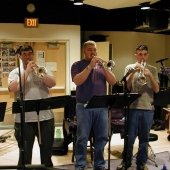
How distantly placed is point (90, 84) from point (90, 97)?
0.15 m

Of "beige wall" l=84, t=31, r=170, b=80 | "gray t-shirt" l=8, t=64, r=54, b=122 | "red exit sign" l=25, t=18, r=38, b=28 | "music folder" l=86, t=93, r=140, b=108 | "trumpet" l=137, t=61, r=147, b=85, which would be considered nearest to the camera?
"music folder" l=86, t=93, r=140, b=108

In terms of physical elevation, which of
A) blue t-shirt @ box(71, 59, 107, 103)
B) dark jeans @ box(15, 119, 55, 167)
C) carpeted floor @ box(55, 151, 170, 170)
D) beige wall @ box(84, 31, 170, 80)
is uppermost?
beige wall @ box(84, 31, 170, 80)

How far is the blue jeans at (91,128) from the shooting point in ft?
12.5

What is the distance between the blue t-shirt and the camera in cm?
379

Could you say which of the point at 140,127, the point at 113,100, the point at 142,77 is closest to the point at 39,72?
the point at 113,100

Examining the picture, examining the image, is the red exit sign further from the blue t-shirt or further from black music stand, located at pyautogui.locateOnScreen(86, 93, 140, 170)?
black music stand, located at pyautogui.locateOnScreen(86, 93, 140, 170)

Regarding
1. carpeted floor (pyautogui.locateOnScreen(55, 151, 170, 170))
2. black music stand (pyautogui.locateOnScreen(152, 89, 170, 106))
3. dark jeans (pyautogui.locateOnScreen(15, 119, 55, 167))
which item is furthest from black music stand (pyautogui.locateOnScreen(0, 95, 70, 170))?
carpeted floor (pyautogui.locateOnScreen(55, 151, 170, 170))

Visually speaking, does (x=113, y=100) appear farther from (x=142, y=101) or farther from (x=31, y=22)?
(x=31, y=22)

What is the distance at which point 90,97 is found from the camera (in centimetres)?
377

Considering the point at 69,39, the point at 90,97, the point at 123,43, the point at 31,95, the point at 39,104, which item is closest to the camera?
the point at 39,104

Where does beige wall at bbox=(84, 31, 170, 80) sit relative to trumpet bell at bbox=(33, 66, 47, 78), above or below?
above

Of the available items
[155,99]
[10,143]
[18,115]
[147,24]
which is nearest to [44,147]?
[18,115]

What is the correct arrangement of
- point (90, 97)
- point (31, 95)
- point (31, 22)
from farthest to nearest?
point (31, 22), point (90, 97), point (31, 95)

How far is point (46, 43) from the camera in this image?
23.9 feet
